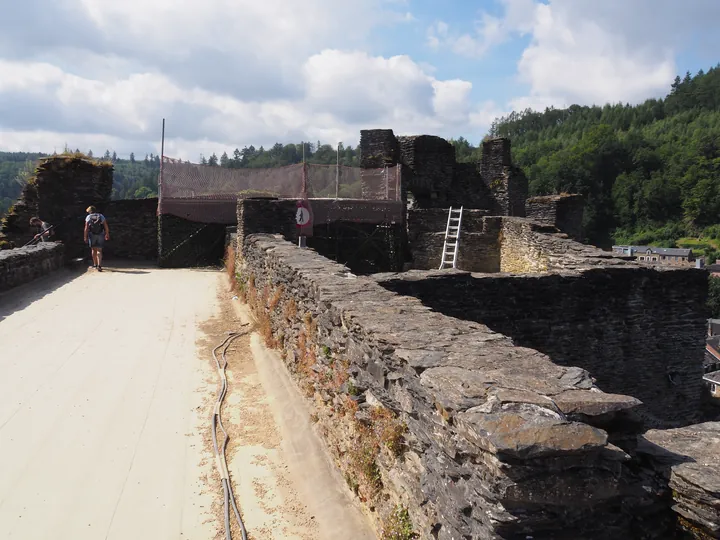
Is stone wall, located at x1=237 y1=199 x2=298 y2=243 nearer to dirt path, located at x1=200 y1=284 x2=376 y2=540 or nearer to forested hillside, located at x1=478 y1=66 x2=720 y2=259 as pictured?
dirt path, located at x1=200 y1=284 x2=376 y2=540

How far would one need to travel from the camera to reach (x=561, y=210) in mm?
17016

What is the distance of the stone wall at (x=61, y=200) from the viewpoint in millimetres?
14586

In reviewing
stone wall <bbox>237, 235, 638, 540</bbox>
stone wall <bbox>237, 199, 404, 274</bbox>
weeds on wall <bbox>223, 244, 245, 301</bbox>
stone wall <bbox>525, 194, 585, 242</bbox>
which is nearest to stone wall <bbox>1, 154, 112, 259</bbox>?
weeds on wall <bbox>223, 244, 245, 301</bbox>

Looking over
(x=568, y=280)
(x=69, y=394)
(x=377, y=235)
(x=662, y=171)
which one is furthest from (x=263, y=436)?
(x=662, y=171)

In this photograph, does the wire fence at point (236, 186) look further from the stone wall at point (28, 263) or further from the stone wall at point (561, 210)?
the stone wall at point (561, 210)

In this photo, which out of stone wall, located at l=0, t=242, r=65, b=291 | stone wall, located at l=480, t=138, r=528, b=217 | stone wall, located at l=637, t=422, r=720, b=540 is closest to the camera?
stone wall, located at l=637, t=422, r=720, b=540

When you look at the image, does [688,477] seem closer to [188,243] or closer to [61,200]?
[188,243]

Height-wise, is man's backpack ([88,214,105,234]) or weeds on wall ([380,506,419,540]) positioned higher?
man's backpack ([88,214,105,234])

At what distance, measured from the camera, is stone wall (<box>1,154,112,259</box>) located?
47.9ft

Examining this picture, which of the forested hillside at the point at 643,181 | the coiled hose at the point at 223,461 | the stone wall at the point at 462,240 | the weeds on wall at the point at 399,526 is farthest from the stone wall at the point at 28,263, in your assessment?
the forested hillside at the point at 643,181

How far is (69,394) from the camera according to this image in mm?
5379

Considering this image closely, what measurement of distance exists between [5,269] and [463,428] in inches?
404

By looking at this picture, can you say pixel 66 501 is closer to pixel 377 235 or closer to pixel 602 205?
pixel 377 235

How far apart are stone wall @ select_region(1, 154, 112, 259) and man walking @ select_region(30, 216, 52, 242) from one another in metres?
0.21
